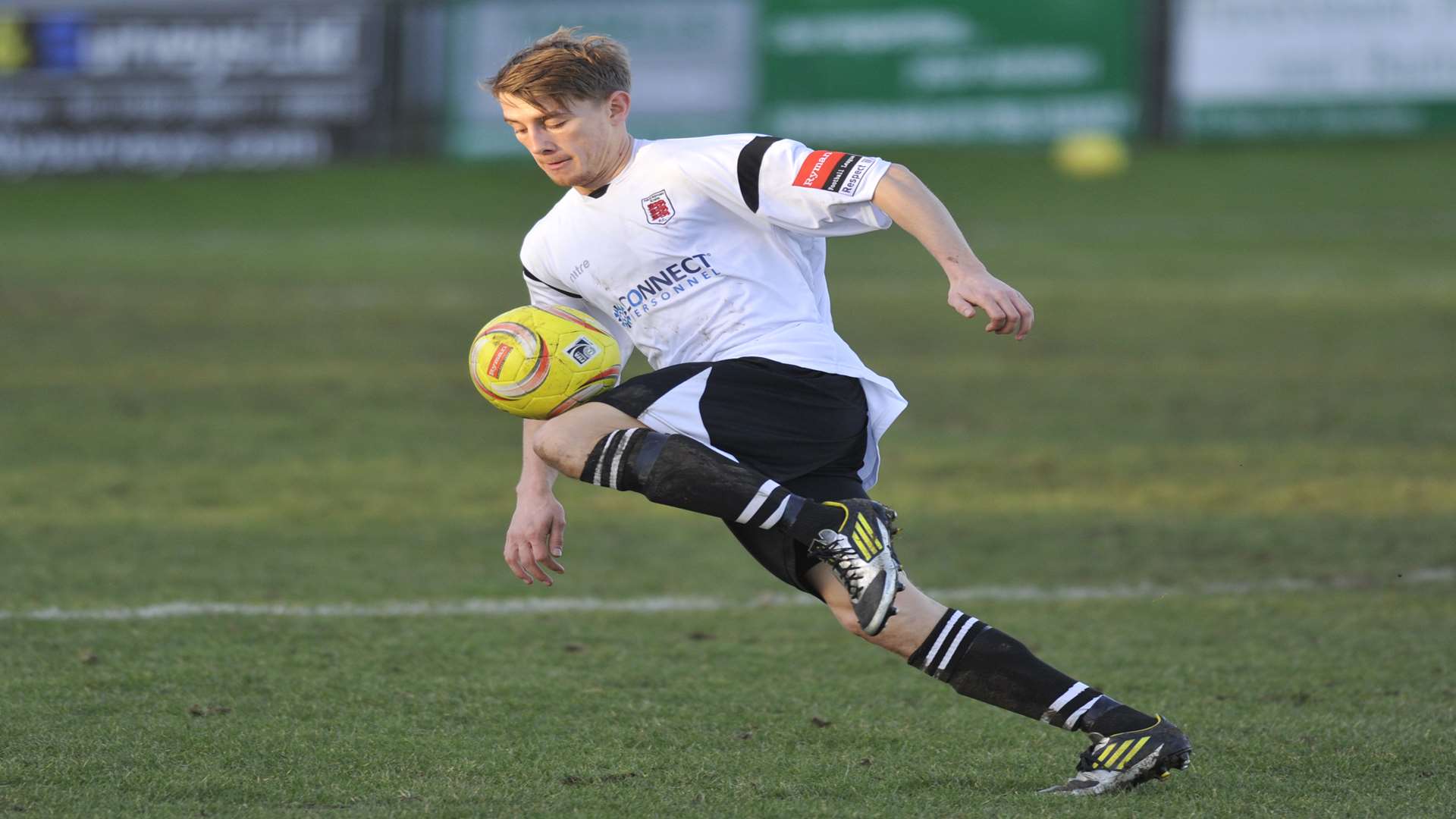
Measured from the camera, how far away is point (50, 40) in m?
19.6

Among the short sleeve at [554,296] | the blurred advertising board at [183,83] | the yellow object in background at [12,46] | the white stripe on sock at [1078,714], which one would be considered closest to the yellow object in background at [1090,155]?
the blurred advertising board at [183,83]

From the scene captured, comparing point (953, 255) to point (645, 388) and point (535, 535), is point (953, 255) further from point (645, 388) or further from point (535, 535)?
point (535, 535)

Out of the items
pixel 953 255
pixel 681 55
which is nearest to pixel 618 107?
pixel 953 255

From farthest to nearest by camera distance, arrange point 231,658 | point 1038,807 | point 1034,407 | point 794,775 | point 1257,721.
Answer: point 1034,407, point 231,658, point 1257,721, point 794,775, point 1038,807

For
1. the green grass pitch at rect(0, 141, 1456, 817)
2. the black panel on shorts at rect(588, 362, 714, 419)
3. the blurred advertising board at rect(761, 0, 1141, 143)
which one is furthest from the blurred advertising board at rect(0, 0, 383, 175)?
the black panel on shorts at rect(588, 362, 714, 419)

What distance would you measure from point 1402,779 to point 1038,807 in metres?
0.86

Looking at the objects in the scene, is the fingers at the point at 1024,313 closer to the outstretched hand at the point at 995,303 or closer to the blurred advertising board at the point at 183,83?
the outstretched hand at the point at 995,303

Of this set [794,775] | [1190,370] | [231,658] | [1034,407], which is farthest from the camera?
[1190,370]

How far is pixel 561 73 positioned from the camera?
3.91 meters

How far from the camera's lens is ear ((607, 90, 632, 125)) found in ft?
13.2

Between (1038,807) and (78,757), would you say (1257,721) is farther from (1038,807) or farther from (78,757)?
(78,757)

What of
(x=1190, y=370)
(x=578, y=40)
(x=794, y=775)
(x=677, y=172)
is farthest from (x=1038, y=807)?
(x=1190, y=370)

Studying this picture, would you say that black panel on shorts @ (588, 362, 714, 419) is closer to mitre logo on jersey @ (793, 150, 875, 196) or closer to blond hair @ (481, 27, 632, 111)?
mitre logo on jersey @ (793, 150, 875, 196)

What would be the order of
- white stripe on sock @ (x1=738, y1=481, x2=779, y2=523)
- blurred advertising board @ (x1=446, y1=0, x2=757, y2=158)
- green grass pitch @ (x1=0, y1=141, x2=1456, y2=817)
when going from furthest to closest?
blurred advertising board @ (x1=446, y1=0, x2=757, y2=158) → green grass pitch @ (x1=0, y1=141, x2=1456, y2=817) → white stripe on sock @ (x1=738, y1=481, x2=779, y2=523)
